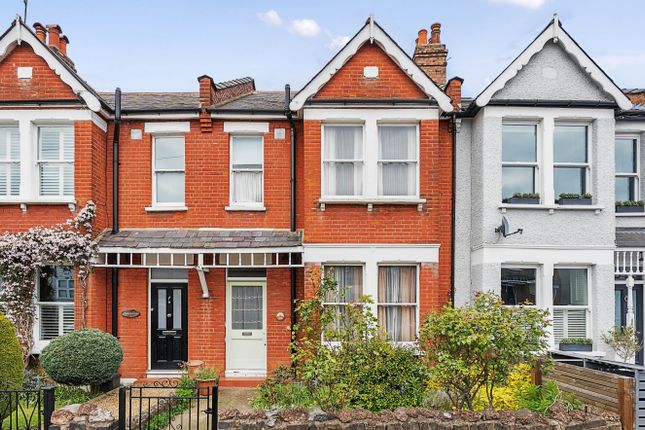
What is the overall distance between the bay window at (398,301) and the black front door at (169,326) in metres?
4.97

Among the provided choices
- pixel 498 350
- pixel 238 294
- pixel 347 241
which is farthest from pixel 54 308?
pixel 498 350

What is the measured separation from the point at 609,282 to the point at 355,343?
6.84 meters

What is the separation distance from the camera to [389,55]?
10.9 m

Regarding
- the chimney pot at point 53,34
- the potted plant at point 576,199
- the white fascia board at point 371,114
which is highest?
the chimney pot at point 53,34

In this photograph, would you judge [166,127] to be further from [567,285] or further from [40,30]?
[567,285]

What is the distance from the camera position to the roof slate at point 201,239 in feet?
35.0

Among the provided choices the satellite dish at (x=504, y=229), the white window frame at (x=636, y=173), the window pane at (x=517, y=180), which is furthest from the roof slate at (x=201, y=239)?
the white window frame at (x=636, y=173)

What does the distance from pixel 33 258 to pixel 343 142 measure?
7.59m

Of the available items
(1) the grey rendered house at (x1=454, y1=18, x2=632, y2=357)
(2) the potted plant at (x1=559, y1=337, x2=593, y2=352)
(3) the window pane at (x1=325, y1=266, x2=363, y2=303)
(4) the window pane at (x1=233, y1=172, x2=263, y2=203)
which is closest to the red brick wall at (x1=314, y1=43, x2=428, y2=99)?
(1) the grey rendered house at (x1=454, y1=18, x2=632, y2=357)

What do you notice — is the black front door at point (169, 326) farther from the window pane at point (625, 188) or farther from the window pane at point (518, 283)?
the window pane at point (625, 188)

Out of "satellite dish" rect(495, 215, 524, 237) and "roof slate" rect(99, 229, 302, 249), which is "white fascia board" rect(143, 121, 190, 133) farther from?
"satellite dish" rect(495, 215, 524, 237)

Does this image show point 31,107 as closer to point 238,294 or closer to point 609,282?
point 238,294

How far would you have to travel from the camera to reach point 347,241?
10.7 metres

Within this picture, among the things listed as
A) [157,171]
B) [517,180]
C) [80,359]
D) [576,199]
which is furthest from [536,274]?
[80,359]
